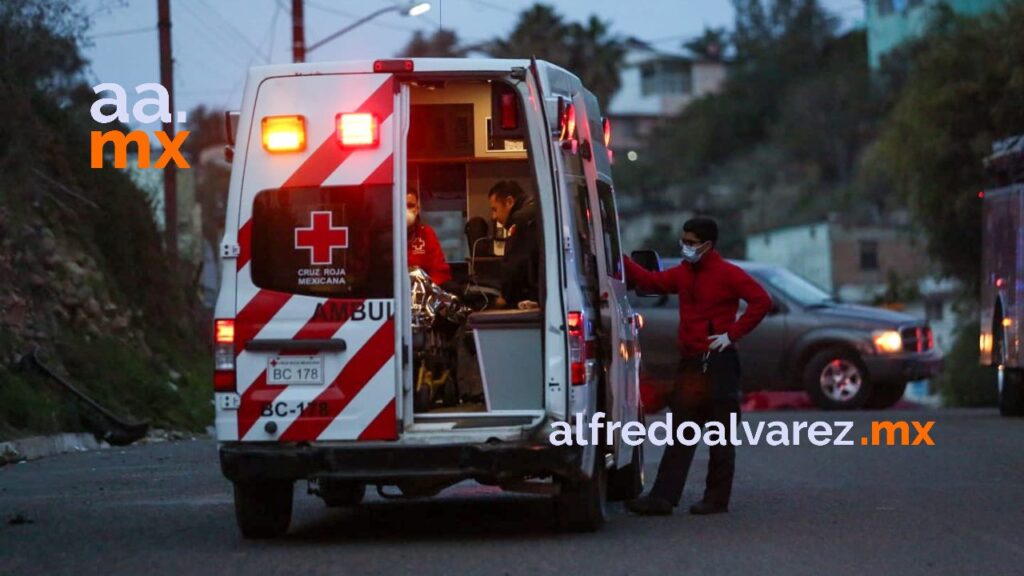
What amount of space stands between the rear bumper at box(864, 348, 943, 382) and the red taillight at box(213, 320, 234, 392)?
51.0 ft

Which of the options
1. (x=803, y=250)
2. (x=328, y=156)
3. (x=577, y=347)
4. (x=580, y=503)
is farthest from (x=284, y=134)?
(x=803, y=250)

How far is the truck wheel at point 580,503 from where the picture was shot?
414 inches

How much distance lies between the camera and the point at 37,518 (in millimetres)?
11859

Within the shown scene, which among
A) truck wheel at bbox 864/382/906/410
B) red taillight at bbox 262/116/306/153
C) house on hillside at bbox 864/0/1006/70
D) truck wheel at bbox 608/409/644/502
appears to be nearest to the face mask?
truck wheel at bbox 608/409/644/502

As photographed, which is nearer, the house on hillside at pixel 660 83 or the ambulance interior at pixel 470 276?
the ambulance interior at pixel 470 276

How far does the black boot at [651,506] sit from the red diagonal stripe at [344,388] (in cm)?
244

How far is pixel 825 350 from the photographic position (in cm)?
2458

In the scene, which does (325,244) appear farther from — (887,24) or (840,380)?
(887,24)

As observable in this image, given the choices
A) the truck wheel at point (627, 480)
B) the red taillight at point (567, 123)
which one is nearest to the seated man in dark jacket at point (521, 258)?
the red taillight at point (567, 123)

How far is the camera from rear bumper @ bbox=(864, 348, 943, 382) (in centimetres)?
2439

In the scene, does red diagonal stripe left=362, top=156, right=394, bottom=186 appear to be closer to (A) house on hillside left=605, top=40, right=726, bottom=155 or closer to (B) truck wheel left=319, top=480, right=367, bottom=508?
(B) truck wheel left=319, top=480, right=367, bottom=508

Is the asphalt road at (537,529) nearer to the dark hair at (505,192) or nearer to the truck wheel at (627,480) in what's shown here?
the truck wheel at (627,480)

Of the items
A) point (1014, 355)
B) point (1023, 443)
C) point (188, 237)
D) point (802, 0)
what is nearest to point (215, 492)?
point (1023, 443)

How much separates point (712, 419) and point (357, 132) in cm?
305
